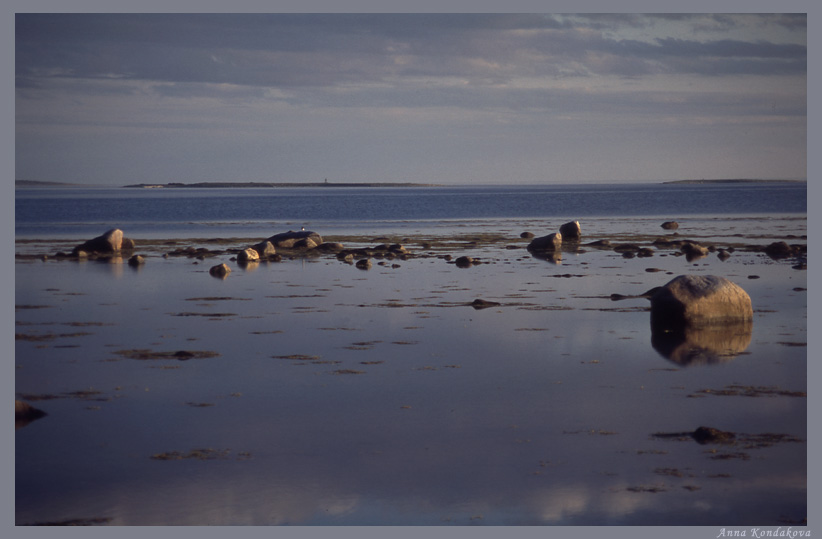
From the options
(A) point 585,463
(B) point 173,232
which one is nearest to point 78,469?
(A) point 585,463

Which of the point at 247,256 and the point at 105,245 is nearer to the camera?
the point at 247,256

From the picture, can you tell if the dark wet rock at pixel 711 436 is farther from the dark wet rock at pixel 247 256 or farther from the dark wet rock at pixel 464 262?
the dark wet rock at pixel 247 256

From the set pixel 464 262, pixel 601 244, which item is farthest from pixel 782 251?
pixel 464 262

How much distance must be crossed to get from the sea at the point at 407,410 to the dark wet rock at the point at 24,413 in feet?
0.49

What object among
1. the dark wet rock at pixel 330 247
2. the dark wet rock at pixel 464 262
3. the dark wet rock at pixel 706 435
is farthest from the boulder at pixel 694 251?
the dark wet rock at pixel 706 435

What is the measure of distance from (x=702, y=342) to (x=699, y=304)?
52.8 inches

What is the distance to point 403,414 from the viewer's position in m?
14.1

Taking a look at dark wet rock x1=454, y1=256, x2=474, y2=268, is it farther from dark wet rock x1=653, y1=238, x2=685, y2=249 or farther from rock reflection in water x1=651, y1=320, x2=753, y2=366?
rock reflection in water x1=651, y1=320, x2=753, y2=366

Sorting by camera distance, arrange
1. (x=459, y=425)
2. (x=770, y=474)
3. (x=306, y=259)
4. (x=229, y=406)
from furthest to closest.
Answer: (x=306, y=259) < (x=229, y=406) < (x=459, y=425) < (x=770, y=474)

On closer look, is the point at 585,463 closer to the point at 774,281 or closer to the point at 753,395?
the point at 753,395

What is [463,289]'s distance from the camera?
28781mm

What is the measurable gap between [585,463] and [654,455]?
40.9 inches

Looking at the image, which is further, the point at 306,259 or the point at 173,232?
the point at 173,232

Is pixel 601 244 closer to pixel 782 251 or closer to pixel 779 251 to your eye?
pixel 779 251
